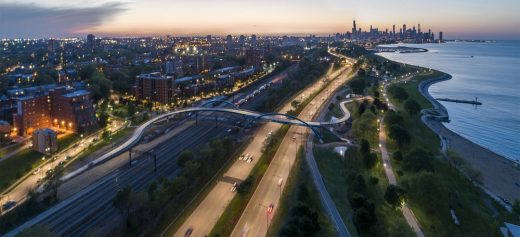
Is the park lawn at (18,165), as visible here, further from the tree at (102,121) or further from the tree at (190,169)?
the tree at (190,169)

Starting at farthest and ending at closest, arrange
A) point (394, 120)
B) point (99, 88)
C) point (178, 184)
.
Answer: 1. point (99, 88)
2. point (394, 120)
3. point (178, 184)

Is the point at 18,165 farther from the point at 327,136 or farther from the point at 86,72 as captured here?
the point at 86,72

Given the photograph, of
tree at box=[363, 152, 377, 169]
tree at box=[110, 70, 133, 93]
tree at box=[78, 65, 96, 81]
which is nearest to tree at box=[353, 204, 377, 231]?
tree at box=[363, 152, 377, 169]

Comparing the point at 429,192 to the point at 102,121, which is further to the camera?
the point at 102,121

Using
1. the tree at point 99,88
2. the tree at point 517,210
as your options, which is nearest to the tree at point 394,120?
the tree at point 517,210

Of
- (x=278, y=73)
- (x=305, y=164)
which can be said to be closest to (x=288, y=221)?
(x=305, y=164)

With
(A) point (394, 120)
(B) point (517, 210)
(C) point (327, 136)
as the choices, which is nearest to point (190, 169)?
(C) point (327, 136)
